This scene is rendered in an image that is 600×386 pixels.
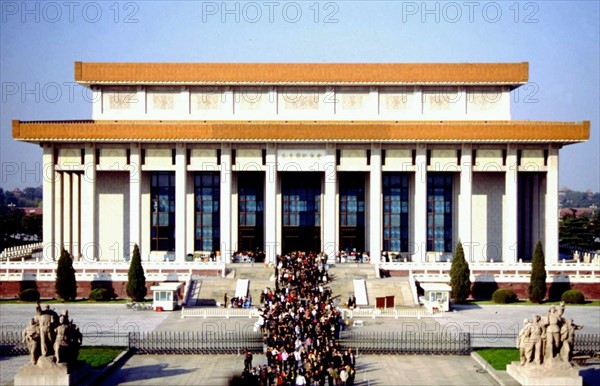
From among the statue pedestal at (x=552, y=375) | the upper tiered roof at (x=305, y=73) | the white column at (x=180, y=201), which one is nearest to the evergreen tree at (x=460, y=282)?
the upper tiered roof at (x=305, y=73)

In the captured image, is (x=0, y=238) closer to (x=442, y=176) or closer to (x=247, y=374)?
(x=442, y=176)

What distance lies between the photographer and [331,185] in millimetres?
72188

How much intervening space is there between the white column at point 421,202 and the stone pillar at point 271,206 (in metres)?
11.1

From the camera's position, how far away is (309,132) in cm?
7144

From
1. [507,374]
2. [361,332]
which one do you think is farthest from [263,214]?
[507,374]

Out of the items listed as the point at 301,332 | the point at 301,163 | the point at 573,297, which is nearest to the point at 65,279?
the point at 301,163

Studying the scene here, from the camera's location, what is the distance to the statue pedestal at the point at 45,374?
3419cm

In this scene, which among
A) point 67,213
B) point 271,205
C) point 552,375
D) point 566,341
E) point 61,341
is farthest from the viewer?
point 67,213

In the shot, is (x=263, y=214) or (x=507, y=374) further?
(x=263, y=214)

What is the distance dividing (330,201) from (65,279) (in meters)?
21.7

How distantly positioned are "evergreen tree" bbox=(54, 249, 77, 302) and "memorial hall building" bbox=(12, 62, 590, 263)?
415 inches

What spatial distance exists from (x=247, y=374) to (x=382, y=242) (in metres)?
40.8

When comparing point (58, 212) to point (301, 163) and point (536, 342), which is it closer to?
point (301, 163)

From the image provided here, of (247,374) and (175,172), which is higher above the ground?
(175,172)
